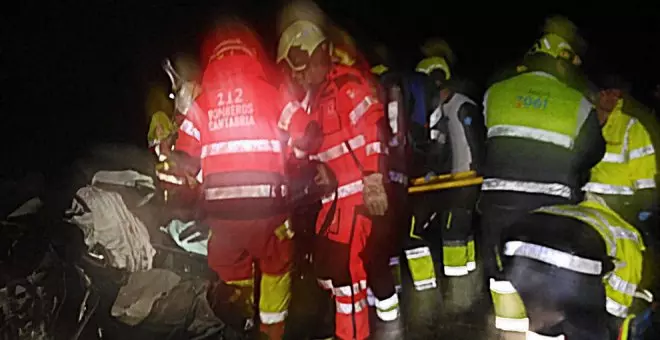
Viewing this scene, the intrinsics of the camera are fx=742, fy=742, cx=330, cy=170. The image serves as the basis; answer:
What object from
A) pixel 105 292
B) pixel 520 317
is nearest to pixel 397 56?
pixel 520 317

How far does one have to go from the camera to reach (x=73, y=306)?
A: 95.6 inches

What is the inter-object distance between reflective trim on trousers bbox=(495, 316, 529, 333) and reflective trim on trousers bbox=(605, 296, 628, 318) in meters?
0.22

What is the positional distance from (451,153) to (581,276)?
1.76 ft

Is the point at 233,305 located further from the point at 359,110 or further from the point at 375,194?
the point at 359,110

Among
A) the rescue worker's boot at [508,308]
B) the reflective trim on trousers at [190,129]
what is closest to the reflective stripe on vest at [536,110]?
the rescue worker's boot at [508,308]

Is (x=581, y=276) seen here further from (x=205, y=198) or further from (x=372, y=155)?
(x=205, y=198)

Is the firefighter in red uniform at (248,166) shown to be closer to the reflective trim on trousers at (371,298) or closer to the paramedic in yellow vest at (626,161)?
the reflective trim on trousers at (371,298)

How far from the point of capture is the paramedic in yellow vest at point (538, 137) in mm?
2076

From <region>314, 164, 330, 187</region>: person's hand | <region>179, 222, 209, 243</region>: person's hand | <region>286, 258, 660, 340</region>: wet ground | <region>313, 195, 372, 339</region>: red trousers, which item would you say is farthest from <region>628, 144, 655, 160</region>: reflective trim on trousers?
<region>179, 222, 209, 243</region>: person's hand

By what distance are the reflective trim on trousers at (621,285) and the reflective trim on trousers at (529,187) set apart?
25cm

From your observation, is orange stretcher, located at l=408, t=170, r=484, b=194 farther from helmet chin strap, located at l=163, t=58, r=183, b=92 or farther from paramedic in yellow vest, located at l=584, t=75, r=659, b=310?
helmet chin strap, located at l=163, t=58, r=183, b=92

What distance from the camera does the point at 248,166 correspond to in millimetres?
2311

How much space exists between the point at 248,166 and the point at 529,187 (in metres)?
0.85

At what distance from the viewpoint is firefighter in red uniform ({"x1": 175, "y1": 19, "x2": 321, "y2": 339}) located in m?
2.31
